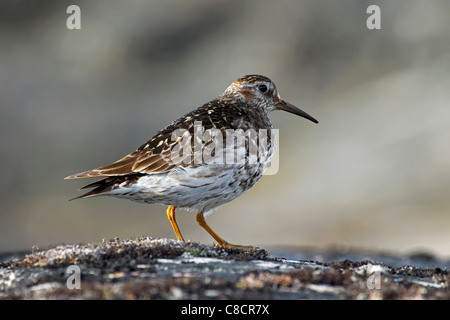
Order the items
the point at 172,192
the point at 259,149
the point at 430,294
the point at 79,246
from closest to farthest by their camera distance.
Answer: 1. the point at 430,294
2. the point at 79,246
3. the point at 172,192
4. the point at 259,149

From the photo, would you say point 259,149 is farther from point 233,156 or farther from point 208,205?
point 208,205

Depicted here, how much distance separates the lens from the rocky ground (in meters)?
7.03

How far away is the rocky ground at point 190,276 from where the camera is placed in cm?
703

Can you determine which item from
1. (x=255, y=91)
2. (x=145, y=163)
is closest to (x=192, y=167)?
(x=145, y=163)

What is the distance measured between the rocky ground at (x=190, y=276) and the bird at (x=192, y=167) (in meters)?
1.26

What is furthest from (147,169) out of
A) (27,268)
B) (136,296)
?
(136,296)

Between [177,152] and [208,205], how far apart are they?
122 centimetres

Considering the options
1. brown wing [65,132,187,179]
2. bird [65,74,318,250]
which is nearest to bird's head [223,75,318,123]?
bird [65,74,318,250]

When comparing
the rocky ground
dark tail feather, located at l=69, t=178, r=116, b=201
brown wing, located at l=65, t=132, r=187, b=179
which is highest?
brown wing, located at l=65, t=132, r=187, b=179

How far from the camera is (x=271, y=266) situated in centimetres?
854

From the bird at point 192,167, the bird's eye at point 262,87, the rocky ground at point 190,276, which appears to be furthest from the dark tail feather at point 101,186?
the bird's eye at point 262,87

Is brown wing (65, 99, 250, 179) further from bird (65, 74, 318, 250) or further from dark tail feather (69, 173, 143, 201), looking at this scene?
dark tail feather (69, 173, 143, 201)

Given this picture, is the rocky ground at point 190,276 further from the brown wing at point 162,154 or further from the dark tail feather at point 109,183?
the brown wing at point 162,154

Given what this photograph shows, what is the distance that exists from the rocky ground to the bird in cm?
126
